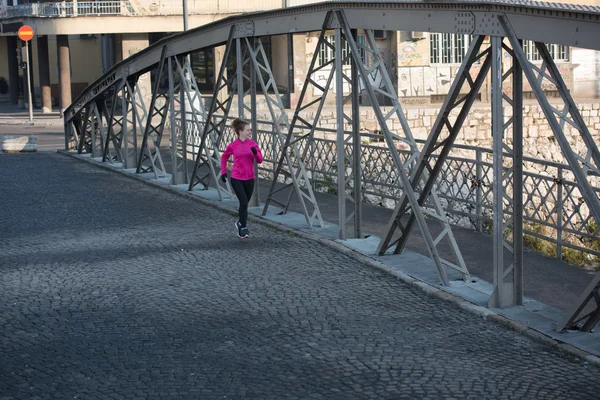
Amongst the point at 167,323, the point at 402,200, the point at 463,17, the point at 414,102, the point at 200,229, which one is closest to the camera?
the point at 167,323

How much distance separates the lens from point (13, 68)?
54.1 metres

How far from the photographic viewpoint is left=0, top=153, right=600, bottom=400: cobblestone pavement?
736 centimetres

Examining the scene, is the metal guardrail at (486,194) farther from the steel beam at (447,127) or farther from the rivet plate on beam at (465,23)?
the rivet plate on beam at (465,23)

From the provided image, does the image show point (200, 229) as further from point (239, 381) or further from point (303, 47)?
point (303, 47)

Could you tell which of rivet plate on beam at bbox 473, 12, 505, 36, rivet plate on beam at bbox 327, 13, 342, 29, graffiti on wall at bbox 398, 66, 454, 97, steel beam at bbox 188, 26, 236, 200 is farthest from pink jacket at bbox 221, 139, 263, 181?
graffiti on wall at bbox 398, 66, 454, 97

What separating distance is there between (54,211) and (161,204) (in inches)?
71.1

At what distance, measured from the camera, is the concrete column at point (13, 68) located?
176ft

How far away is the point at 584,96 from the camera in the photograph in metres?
45.6

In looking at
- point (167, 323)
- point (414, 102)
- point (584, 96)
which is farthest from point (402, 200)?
point (584, 96)

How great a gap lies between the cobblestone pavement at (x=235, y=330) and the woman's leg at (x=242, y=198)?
0.31 m

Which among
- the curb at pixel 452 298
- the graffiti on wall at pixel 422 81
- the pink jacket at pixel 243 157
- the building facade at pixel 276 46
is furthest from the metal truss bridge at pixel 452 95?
the building facade at pixel 276 46

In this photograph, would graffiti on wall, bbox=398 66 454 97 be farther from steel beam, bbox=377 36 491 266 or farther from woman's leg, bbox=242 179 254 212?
steel beam, bbox=377 36 491 266

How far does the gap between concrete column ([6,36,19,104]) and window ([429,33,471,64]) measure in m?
22.4

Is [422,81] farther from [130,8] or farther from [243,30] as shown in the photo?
[243,30]
